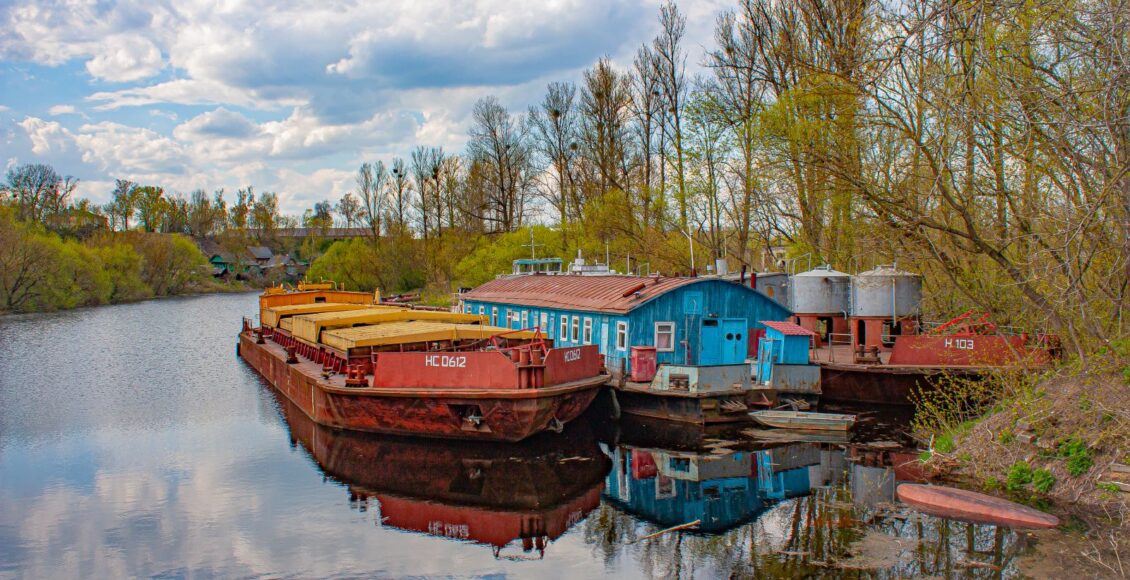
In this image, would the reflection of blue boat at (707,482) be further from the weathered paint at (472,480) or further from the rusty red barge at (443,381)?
the rusty red barge at (443,381)

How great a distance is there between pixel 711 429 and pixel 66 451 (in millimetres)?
14382

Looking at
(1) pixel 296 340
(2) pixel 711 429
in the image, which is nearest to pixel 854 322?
(2) pixel 711 429

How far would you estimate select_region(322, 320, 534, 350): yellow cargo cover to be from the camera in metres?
18.4

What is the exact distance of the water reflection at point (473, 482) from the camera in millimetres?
12375

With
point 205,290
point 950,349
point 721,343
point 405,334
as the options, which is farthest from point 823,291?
point 205,290

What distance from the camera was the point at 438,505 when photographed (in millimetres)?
13359

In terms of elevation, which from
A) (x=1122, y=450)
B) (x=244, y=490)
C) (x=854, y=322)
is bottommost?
(x=244, y=490)

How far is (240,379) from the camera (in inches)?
1104

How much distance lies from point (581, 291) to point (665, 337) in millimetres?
3723

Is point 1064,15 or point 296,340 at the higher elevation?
point 1064,15

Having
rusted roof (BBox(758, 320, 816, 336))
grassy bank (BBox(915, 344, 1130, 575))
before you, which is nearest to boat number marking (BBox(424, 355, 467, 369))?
rusted roof (BBox(758, 320, 816, 336))

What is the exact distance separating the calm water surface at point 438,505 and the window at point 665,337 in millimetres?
2390

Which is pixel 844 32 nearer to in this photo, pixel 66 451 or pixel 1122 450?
pixel 1122 450

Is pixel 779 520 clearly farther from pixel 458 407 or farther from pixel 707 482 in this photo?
pixel 458 407
